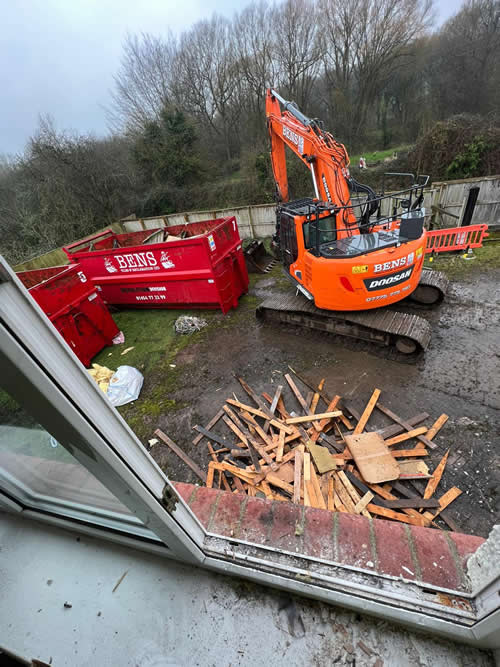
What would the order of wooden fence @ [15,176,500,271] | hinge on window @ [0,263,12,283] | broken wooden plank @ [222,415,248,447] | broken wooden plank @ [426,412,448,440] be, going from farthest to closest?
1. wooden fence @ [15,176,500,271]
2. broken wooden plank @ [222,415,248,447]
3. broken wooden plank @ [426,412,448,440]
4. hinge on window @ [0,263,12,283]

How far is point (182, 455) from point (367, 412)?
268 centimetres

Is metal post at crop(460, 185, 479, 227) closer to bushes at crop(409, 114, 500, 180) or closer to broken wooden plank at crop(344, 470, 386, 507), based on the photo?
bushes at crop(409, 114, 500, 180)

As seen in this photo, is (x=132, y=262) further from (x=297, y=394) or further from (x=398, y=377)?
(x=398, y=377)

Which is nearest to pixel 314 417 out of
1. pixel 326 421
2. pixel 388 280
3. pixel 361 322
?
pixel 326 421

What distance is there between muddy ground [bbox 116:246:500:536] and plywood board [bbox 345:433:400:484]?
0.45 meters

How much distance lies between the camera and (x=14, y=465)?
5.06 feet

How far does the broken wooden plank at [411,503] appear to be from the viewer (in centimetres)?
303

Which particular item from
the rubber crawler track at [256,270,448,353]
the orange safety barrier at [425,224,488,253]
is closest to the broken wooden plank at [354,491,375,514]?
the rubber crawler track at [256,270,448,353]

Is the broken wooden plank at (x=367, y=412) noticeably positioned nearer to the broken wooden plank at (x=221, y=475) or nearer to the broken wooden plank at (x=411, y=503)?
the broken wooden plank at (x=411, y=503)

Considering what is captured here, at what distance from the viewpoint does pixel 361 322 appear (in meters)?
A: 5.15

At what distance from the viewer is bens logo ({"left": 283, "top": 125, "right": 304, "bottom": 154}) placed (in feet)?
18.7

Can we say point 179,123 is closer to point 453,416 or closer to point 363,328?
point 363,328

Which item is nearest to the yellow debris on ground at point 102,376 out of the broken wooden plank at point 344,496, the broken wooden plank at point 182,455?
the broken wooden plank at point 182,455

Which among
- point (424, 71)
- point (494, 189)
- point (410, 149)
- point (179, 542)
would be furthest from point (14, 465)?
point (424, 71)
